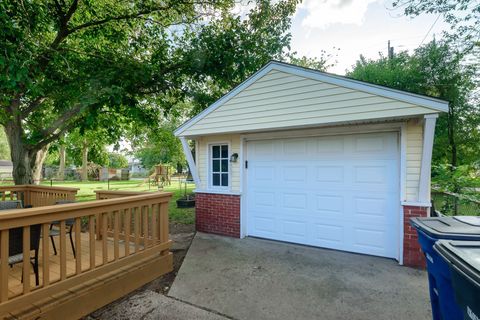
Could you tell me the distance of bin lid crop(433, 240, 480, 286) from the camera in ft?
4.02

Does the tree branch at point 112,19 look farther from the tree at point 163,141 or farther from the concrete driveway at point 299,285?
the concrete driveway at point 299,285

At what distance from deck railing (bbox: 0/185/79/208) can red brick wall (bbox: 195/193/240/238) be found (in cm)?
275

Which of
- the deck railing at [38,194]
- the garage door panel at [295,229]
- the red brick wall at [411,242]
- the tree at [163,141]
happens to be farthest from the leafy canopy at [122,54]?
the red brick wall at [411,242]

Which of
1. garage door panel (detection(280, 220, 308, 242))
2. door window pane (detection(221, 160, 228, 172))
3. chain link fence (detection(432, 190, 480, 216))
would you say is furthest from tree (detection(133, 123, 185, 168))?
chain link fence (detection(432, 190, 480, 216))

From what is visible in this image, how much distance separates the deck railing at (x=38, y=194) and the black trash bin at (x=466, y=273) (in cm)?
585

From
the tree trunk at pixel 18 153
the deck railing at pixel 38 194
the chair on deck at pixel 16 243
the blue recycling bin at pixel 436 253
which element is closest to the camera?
the blue recycling bin at pixel 436 253

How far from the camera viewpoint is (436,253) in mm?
1835

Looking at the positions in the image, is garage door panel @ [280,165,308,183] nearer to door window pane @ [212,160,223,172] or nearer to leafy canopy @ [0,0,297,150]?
door window pane @ [212,160,223,172]

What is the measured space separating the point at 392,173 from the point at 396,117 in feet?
3.41

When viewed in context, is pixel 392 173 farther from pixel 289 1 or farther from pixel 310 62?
pixel 310 62

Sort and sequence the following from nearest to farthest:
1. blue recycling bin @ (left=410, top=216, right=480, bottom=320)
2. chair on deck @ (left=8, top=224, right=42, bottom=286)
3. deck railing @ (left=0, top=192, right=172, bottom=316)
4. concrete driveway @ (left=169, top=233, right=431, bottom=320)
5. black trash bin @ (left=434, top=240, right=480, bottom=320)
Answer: black trash bin @ (left=434, top=240, right=480, bottom=320) → blue recycling bin @ (left=410, top=216, right=480, bottom=320) → deck railing @ (left=0, top=192, right=172, bottom=316) → chair on deck @ (left=8, top=224, right=42, bottom=286) → concrete driveway @ (left=169, top=233, right=431, bottom=320)

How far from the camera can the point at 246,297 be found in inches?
118

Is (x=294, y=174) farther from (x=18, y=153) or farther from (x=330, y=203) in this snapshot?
(x=18, y=153)

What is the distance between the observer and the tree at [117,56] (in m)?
5.67
